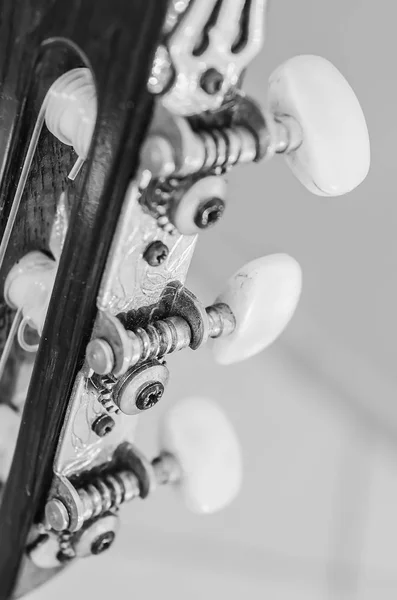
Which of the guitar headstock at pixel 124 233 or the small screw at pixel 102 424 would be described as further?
the small screw at pixel 102 424

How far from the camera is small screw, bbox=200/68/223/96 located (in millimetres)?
362

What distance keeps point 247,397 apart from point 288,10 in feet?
1.47

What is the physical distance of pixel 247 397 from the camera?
0.96 m

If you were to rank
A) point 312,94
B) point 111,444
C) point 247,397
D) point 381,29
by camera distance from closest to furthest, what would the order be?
point 312,94 → point 111,444 → point 381,29 → point 247,397

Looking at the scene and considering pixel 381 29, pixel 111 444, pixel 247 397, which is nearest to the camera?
pixel 111 444

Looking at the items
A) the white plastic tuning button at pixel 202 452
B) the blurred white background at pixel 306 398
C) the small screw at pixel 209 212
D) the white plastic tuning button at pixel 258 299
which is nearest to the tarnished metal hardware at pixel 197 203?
the small screw at pixel 209 212

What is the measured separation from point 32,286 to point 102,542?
0.18 metres

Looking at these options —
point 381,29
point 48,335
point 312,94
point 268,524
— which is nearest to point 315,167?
point 312,94

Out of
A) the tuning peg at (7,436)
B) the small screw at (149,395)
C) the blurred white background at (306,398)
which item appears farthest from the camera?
the blurred white background at (306,398)

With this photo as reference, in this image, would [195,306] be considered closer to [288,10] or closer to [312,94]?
[312,94]

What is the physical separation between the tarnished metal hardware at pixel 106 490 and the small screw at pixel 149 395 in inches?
2.9

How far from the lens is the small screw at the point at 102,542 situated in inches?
20.4

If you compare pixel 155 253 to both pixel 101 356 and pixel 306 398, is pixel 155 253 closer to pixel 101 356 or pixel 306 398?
pixel 101 356

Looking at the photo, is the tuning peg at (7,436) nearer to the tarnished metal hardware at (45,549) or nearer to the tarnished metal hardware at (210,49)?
the tarnished metal hardware at (45,549)
